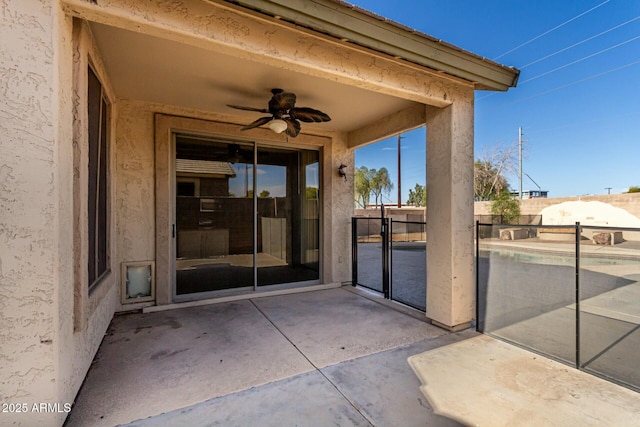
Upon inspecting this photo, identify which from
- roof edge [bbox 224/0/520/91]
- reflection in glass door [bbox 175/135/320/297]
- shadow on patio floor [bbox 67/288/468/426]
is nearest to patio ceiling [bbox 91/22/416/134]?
roof edge [bbox 224/0/520/91]

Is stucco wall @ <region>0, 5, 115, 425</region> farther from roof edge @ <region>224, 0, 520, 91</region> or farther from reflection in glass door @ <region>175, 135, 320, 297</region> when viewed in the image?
reflection in glass door @ <region>175, 135, 320, 297</region>

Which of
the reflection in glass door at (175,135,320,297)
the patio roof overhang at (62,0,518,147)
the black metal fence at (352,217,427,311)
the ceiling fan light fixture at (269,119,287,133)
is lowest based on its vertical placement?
the black metal fence at (352,217,427,311)

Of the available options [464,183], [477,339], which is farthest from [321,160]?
[477,339]

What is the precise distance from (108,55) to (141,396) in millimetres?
3040

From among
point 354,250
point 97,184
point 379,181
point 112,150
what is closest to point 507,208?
point 354,250

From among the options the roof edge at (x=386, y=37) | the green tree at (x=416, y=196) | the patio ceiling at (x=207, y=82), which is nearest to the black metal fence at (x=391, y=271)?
the patio ceiling at (x=207, y=82)

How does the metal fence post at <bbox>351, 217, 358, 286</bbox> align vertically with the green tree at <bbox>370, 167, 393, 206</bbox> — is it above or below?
below

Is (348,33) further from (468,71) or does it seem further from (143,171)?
(143,171)

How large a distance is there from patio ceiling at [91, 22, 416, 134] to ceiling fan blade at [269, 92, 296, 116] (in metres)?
0.16

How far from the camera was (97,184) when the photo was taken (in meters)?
2.91

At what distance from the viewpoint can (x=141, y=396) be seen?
2.12 meters

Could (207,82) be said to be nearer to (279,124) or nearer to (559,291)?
(279,124)

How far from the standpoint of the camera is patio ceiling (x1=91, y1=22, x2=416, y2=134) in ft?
8.83

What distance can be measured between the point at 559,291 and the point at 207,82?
4.93 meters
